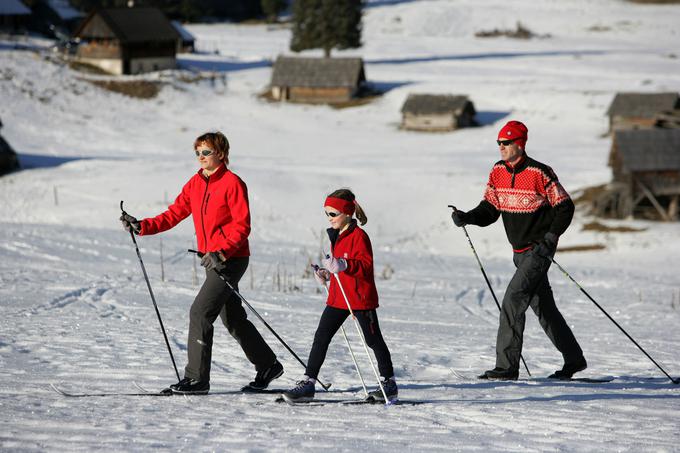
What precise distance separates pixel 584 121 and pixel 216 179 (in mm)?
36740

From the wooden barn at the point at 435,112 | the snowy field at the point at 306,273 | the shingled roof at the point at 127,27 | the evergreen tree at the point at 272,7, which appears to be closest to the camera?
the snowy field at the point at 306,273

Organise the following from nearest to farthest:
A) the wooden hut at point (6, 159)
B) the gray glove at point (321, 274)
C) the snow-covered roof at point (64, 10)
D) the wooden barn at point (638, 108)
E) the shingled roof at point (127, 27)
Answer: the gray glove at point (321, 274)
the wooden hut at point (6, 159)
the wooden barn at point (638, 108)
the shingled roof at point (127, 27)
the snow-covered roof at point (64, 10)

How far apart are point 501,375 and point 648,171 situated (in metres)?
23.7

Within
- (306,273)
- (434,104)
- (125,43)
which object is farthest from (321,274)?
(125,43)

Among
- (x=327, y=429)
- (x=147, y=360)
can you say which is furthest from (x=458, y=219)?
(x=147, y=360)

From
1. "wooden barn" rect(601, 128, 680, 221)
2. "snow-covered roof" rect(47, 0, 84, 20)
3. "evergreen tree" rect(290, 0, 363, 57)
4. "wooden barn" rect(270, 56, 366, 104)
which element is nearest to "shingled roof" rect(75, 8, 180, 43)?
"wooden barn" rect(270, 56, 366, 104)

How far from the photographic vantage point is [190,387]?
6637 mm

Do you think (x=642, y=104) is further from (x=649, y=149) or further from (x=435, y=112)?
(x=649, y=149)

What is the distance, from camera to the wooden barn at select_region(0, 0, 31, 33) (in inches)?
2132

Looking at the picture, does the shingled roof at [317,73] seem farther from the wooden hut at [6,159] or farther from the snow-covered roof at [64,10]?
the snow-covered roof at [64,10]

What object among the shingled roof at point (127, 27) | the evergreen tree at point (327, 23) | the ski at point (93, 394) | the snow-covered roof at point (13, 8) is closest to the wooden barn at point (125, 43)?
the shingled roof at point (127, 27)

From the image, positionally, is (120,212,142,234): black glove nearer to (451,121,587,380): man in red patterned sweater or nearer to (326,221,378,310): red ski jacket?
(326,221,378,310): red ski jacket

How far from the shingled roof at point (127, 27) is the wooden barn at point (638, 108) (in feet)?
76.0

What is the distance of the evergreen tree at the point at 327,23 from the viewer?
56719 millimetres
